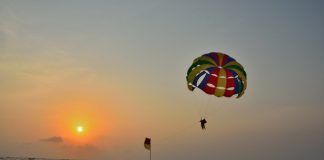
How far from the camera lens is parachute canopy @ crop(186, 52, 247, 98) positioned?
23516 mm

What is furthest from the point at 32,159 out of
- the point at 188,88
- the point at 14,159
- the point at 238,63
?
the point at 238,63

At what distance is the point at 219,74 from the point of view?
23.7m

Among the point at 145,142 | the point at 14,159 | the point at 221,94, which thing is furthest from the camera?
the point at 14,159

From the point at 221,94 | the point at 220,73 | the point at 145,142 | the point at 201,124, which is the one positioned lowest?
the point at 145,142

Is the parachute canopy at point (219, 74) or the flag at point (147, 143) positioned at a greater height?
the parachute canopy at point (219, 74)

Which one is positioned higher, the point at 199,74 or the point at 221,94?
the point at 199,74

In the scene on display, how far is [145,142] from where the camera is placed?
21.2 meters

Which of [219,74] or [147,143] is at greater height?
[219,74]

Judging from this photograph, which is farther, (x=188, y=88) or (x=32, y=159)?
(x=32, y=159)

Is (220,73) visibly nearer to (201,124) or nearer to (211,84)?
(211,84)

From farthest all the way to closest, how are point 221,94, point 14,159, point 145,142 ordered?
1. point 14,159
2. point 221,94
3. point 145,142

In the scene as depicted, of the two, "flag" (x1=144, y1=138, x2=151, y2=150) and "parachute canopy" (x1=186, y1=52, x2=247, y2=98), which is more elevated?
"parachute canopy" (x1=186, y1=52, x2=247, y2=98)

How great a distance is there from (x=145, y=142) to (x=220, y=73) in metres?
8.56

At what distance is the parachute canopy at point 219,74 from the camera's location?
23516 millimetres
